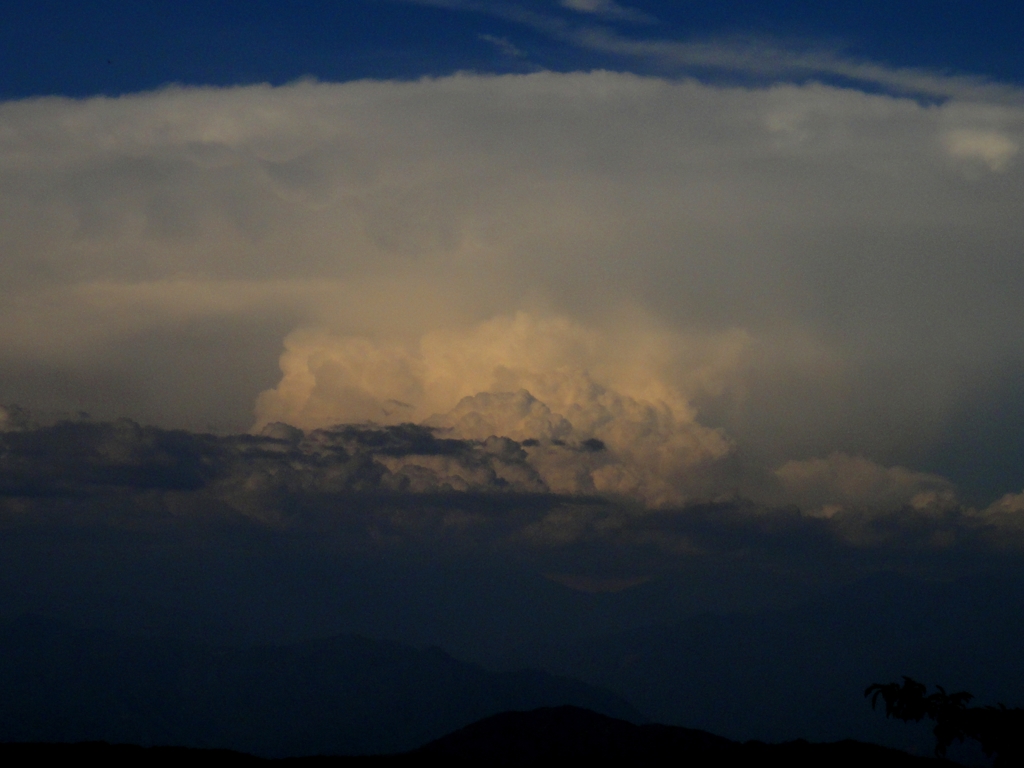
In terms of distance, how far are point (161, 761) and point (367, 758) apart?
23.8 m

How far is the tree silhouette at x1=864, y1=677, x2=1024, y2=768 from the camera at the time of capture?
100250mm

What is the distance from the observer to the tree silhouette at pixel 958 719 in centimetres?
10025

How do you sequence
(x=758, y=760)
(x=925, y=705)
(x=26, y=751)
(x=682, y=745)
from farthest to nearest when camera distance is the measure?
(x=682, y=745) → (x=758, y=760) → (x=26, y=751) → (x=925, y=705)

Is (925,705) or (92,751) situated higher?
(925,705)

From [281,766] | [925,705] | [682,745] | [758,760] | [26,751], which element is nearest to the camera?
[925,705]

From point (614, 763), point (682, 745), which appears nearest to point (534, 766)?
point (614, 763)

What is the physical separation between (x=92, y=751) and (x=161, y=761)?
894cm

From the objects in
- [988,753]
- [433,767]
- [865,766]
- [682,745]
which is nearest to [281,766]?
[433,767]

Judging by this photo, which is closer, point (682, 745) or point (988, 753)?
point (988, 753)

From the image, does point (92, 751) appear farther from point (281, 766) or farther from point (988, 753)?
point (988, 753)

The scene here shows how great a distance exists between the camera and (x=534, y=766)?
5325 inches

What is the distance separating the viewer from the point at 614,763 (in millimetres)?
131625

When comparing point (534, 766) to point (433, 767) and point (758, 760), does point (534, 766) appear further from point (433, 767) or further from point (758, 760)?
point (758, 760)

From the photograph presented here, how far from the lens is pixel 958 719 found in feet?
332
